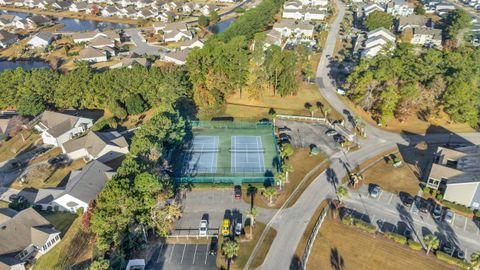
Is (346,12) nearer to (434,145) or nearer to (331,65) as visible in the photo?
(331,65)

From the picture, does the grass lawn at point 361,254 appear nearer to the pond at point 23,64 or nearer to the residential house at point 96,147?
the residential house at point 96,147

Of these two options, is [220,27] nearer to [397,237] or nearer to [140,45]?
[140,45]

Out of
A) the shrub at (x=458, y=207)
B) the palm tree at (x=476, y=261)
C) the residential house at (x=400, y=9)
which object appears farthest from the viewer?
the residential house at (x=400, y=9)

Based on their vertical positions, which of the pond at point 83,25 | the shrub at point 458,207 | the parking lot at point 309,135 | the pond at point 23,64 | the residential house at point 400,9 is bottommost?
the shrub at point 458,207

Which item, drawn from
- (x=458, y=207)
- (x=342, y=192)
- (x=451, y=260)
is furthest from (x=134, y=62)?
(x=451, y=260)

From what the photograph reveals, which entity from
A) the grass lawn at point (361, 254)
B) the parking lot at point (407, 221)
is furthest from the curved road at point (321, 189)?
the parking lot at point (407, 221)
